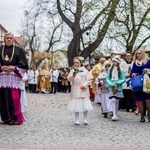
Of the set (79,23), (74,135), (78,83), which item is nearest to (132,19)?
(79,23)

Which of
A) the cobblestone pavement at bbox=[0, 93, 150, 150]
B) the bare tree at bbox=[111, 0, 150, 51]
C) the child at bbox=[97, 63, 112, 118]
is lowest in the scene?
the cobblestone pavement at bbox=[0, 93, 150, 150]

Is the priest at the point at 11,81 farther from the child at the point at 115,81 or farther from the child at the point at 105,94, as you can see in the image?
the child at the point at 105,94

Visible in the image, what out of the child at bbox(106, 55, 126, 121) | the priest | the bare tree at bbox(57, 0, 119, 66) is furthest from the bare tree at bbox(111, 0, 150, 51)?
the priest

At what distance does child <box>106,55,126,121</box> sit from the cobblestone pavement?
2.04 ft

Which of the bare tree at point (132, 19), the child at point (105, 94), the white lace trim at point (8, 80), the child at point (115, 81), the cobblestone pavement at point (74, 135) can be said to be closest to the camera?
the cobblestone pavement at point (74, 135)

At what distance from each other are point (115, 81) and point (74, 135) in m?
3.43

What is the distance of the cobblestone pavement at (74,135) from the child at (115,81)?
2.04ft

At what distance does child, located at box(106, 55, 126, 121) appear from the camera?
1165cm

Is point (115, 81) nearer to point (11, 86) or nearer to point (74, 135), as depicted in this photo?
point (11, 86)

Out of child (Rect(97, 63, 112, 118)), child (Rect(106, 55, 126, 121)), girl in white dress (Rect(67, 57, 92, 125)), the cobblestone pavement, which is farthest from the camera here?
child (Rect(97, 63, 112, 118))

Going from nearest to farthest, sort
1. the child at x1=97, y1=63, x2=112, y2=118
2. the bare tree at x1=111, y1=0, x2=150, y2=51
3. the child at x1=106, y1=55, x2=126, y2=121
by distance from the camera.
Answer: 1. the child at x1=106, y1=55, x2=126, y2=121
2. the child at x1=97, y1=63, x2=112, y2=118
3. the bare tree at x1=111, y1=0, x2=150, y2=51

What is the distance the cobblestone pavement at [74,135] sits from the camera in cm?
743

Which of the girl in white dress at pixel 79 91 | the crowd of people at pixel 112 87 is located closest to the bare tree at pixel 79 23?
the crowd of people at pixel 112 87

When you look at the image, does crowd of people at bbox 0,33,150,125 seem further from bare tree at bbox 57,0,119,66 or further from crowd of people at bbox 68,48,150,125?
bare tree at bbox 57,0,119,66
